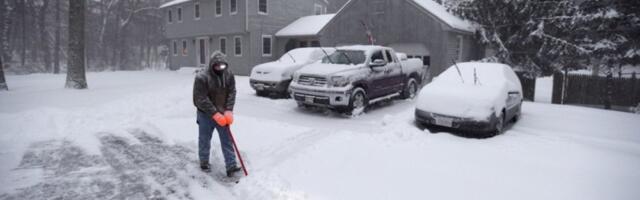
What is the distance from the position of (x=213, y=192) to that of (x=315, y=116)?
497cm

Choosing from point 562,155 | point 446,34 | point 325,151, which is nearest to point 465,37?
point 446,34

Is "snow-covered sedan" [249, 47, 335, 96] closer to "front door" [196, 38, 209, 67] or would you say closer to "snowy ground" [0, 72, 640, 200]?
"snowy ground" [0, 72, 640, 200]

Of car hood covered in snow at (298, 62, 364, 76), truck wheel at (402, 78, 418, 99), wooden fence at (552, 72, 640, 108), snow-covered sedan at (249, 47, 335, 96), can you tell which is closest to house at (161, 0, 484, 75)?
truck wheel at (402, 78, 418, 99)

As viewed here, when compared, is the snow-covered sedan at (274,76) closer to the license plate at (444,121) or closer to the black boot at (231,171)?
the license plate at (444,121)

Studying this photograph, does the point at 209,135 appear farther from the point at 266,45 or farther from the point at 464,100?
the point at 266,45

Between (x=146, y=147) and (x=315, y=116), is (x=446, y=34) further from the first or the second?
(x=146, y=147)

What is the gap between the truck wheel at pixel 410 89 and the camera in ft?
37.6

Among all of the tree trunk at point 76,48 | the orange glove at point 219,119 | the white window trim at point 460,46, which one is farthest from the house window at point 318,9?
the orange glove at point 219,119

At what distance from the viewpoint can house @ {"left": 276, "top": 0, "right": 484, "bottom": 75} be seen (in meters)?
15.6

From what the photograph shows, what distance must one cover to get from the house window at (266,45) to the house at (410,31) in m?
4.83

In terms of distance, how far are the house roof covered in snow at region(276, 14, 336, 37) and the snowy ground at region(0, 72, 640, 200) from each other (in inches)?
525

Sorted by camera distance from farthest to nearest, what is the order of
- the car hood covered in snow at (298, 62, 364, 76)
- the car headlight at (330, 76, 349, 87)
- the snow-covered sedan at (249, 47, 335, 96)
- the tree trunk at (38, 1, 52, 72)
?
the tree trunk at (38, 1, 52, 72) → the snow-covered sedan at (249, 47, 335, 96) → the car hood covered in snow at (298, 62, 364, 76) → the car headlight at (330, 76, 349, 87)

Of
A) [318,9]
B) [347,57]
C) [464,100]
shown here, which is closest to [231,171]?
[464,100]

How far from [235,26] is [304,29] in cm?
422
